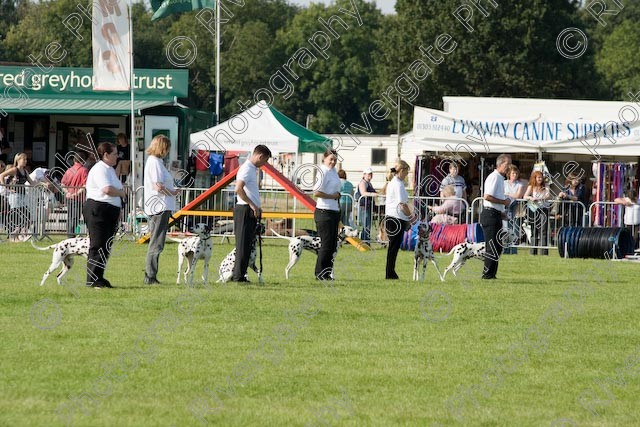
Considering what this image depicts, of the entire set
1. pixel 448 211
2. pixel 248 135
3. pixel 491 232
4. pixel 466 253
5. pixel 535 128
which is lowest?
pixel 466 253

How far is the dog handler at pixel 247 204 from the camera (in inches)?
583

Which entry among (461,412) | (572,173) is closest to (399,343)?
(461,412)

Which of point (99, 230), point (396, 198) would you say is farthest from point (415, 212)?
point (99, 230)

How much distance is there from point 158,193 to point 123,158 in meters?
14.2

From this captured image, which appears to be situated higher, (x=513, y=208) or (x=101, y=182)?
(x=101, y=182)

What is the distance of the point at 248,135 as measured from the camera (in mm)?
26562

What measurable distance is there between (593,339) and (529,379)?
238 centimetres

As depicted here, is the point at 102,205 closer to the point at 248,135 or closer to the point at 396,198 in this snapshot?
the point at 396,198

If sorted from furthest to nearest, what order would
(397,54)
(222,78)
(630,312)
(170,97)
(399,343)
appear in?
(222,78)
(397,54)
(170,97)
(630,312)
(399,343)

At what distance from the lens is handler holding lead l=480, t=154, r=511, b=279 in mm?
16844

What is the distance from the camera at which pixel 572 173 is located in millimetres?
27484

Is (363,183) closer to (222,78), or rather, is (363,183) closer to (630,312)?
(630,312)

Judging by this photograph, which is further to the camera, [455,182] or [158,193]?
[455,182]

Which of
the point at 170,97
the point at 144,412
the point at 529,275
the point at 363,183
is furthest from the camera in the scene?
the point at 170,97
